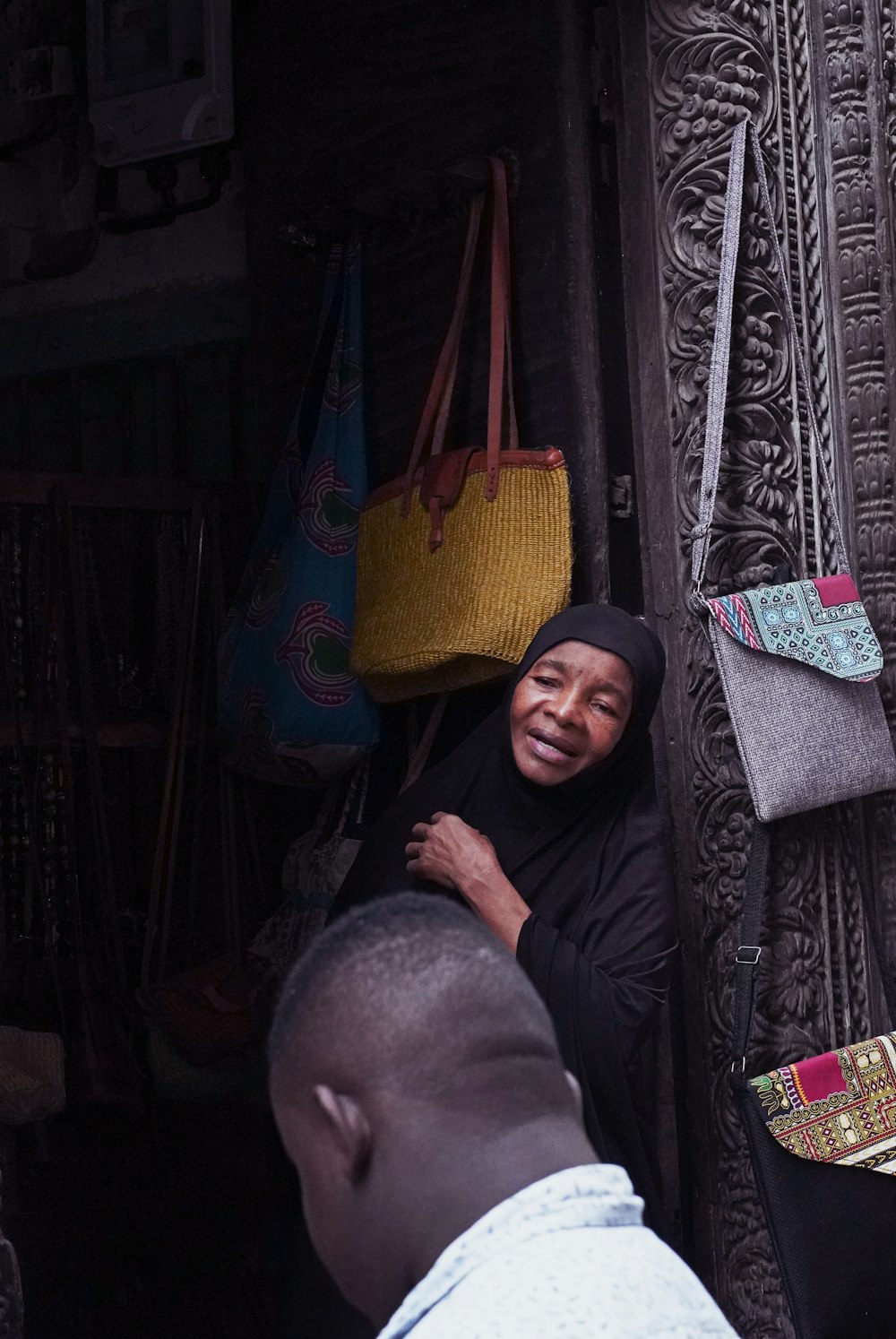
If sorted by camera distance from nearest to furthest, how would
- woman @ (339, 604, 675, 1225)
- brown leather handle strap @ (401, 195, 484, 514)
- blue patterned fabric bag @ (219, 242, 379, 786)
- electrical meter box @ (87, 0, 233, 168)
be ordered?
woman @ (339, 604, 675, 1225) → brown leather handle strap @ (401, 195, 484, 514) → blue patterned fabric bag @ (219, 242, 379, 786) → electrical meter box @ (87, 0, 233, 168)

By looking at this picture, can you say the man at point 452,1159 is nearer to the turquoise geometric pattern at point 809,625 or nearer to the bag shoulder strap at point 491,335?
the turquoise geometric pattern at point 809,625

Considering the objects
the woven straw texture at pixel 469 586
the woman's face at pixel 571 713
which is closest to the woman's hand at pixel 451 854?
the woman's face at pixel 571 713

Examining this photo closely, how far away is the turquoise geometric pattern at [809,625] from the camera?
296 centimetres

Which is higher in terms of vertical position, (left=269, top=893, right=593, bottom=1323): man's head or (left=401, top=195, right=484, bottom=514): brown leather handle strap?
(left=401, top=195, right=484, bottom=514): brown leather handle strap

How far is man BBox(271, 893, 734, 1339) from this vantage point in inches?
44.4

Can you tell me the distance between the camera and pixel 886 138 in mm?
3250

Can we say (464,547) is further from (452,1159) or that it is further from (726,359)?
(452,1159)

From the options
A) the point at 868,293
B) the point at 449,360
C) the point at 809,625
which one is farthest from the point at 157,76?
the point at 809,625

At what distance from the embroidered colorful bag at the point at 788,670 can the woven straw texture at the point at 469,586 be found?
0.30 m

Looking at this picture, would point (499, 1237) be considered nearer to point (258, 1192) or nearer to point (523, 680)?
point (523, 680)

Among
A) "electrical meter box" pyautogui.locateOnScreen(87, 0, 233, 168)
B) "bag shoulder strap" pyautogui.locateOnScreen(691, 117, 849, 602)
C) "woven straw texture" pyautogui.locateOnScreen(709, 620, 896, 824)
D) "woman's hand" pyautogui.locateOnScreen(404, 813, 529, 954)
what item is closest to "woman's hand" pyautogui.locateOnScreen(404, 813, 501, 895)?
"woman's hand" pyautogui.locateOnScreen(404, 813, 529, 954)

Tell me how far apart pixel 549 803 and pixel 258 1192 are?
1596mm

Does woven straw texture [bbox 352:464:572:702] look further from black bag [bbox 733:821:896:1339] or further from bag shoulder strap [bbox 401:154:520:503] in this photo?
black bag [bbox 733:821:896:1339]

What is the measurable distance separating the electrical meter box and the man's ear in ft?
10.4
